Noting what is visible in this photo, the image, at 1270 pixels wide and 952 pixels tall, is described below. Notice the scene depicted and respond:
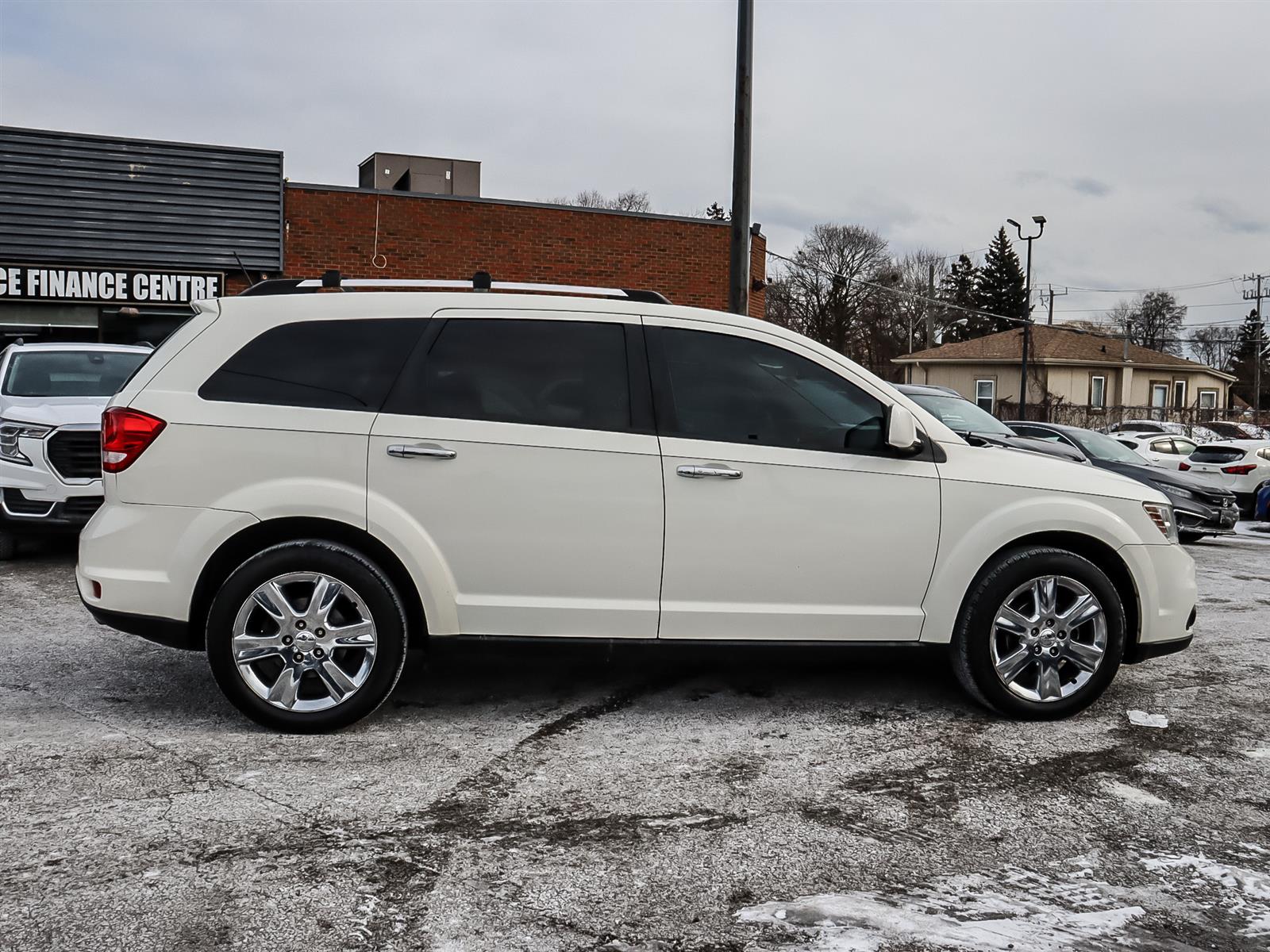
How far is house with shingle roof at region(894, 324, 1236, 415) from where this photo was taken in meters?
54.6

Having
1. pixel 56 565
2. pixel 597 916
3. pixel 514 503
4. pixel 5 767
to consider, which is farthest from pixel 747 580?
pixel 56 565

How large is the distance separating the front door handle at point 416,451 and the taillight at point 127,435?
931mm

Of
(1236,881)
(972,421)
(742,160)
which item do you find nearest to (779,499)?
(1236,881)

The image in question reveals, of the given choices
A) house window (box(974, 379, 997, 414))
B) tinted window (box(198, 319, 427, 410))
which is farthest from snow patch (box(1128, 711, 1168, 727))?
house window (box(974, 379, 997, 414))

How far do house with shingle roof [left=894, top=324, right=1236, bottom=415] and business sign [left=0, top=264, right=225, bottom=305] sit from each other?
41.9m

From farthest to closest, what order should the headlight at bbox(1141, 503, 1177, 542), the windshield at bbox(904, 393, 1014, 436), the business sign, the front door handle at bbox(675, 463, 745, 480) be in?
the business sign, the windshield at bbox(904, 393, 1014, 436), the headlight at bbox(1141, 503, 1177, 542), the front door handle at bbox(675, 463, 745, 480)

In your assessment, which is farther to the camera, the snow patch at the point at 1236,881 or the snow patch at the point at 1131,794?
the snow patch at the point at 1131,794

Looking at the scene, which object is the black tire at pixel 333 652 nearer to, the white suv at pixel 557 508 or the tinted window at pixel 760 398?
the white suv at pixel 557 508

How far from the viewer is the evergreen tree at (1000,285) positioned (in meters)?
82.1

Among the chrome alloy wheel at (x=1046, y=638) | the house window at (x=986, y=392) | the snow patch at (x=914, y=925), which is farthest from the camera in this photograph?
the house window at (x=986, y=392)

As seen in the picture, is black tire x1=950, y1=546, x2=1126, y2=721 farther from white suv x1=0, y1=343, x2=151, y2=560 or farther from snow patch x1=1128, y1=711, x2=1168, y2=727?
white suv x1=0, y1=343, x2=151, y2=560

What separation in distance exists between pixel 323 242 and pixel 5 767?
15.7 meters

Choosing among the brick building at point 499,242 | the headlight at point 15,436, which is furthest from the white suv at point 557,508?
the brick building at point 499,242

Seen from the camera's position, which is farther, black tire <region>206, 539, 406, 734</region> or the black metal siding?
the black metal siding
